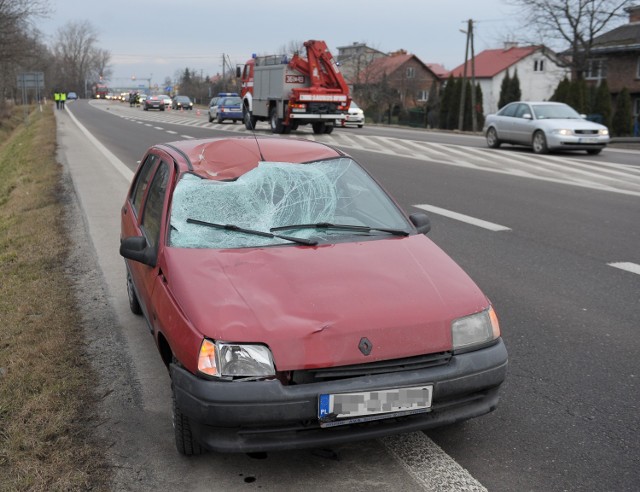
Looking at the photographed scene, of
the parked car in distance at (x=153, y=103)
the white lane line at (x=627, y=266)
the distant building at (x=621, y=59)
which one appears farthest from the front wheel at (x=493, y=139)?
the parked car in distance at (x=153, y=103)

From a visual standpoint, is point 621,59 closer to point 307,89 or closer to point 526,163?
point 307,89

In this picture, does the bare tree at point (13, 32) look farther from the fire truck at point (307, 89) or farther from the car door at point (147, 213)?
the car door at point (147, 213)

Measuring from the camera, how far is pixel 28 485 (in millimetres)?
3240

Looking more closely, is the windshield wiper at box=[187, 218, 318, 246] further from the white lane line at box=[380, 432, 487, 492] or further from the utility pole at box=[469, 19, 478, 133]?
the utility pole at box=[469, 19, 478, 133]

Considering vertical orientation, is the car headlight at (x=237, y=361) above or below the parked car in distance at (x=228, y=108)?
below

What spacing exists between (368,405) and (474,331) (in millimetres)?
649

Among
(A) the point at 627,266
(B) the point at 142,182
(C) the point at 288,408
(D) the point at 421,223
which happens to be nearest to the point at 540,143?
(A) the point at 627,266

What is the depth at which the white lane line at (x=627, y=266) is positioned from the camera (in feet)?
23.9

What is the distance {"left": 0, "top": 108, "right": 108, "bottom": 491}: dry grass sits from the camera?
338cm

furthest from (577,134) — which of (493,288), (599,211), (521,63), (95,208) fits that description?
(521,63)

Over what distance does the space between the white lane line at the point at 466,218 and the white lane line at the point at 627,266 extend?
2.02 m

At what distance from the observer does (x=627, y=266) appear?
294 inches

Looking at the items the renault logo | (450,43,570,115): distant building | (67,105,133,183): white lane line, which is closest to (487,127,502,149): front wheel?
(67,105,133,183): white lane line

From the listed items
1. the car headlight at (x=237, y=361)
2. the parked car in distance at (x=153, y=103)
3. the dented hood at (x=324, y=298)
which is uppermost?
the parked car in distance at (x=153, y=103)
